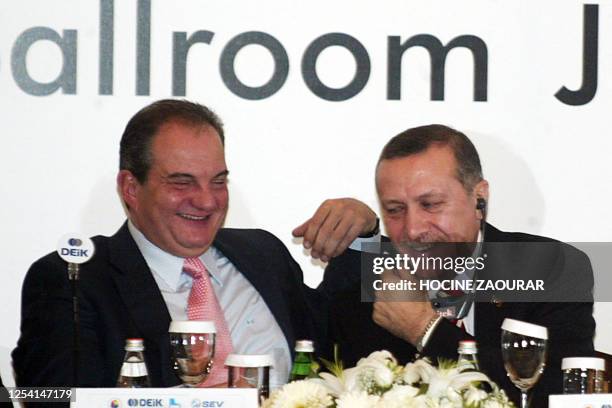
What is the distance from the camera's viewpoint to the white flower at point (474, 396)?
2.06 metres

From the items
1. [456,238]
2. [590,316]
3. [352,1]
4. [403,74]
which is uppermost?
[352,1]

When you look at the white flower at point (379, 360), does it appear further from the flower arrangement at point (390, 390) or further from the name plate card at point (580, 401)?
the name plate card at point (580, 401)

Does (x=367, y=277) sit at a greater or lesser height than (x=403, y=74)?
lesser

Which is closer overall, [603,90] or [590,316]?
[590,316]

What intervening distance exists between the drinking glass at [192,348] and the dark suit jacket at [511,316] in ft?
2.24

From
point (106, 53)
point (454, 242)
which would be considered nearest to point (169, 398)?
point (454, 242)

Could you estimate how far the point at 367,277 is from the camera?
11.8ft

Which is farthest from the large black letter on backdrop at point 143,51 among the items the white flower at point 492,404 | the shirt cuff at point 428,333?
the white flower at point 492,404

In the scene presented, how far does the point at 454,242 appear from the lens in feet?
11.9

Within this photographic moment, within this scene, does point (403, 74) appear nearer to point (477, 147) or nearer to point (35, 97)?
point (477, 147)

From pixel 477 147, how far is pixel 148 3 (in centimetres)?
118

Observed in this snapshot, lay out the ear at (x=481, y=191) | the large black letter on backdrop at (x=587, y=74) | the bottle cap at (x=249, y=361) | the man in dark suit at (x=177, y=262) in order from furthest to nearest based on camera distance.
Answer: the large black letter on backdrop at (x=587, y=74), the ear at (x=481, y=191), the man in dark suit at (x=177, y=262), the bottle cap at (x=249, y=361)

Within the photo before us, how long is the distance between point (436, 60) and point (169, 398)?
1826mm

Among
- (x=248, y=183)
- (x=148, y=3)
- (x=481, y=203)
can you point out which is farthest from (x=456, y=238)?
(x=148, y=3)
